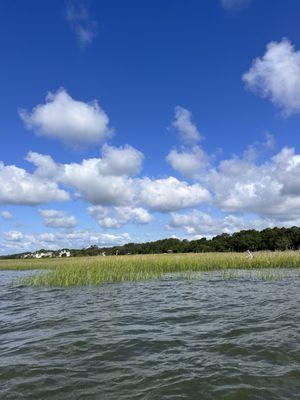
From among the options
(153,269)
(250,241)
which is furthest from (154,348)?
(250,241)

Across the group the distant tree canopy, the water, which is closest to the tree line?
the distant tree canopy

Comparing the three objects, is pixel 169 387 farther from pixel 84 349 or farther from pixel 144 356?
pixel 84 349

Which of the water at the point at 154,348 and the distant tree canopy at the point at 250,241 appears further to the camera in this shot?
the distant tree canopy at the point at 250,241

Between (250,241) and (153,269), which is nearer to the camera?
(153,269)

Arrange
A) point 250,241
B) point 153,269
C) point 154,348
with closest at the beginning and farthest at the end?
point 154,348
point 153,269
point 250,241

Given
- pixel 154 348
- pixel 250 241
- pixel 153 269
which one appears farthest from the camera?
pixel 250 241

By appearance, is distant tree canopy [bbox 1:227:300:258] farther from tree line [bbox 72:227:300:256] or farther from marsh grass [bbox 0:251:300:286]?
marsh grass [bbox 0:251:300:286]

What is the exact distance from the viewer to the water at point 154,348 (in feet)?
25.3

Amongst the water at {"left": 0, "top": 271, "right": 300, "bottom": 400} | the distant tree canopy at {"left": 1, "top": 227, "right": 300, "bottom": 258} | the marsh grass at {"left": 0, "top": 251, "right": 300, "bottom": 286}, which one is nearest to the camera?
the water at {"left": 0, "top": 271, "right": 300, "bottom": 400}

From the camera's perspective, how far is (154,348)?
1066 cm

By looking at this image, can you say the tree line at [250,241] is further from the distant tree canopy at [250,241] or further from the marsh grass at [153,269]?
the marsh grass at [153,269]

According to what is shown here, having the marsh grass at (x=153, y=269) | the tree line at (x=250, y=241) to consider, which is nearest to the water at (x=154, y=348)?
the marsh grass at (x=153, y=269)

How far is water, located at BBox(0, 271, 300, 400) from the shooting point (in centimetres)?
770

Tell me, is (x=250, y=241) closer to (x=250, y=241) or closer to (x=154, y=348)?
(x=250, y=241)
